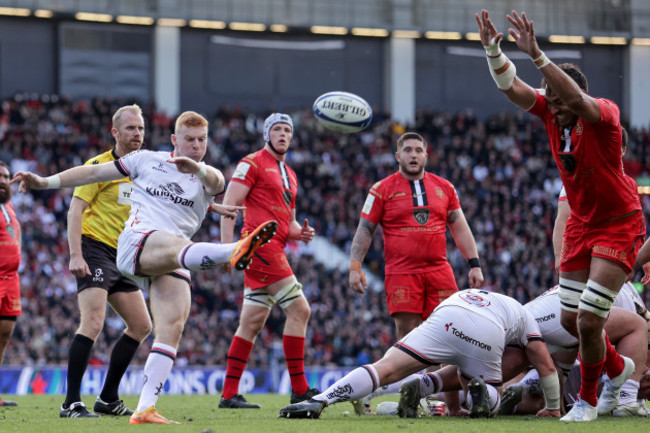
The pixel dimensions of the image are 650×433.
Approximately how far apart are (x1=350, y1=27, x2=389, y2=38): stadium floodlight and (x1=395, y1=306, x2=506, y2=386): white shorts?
92.6 ft

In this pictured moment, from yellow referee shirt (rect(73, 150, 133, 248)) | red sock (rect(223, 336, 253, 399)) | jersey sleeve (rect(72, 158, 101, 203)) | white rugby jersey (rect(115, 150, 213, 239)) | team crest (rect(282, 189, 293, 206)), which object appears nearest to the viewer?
white rugby jersey (rect(115, 150, 213, 239))

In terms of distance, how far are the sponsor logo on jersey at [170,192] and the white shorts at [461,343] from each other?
1899mm

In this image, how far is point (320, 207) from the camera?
27625 mm

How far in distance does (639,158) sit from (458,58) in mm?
7632

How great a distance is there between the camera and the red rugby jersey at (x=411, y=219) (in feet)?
30.3

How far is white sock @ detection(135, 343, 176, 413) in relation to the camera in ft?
21.7

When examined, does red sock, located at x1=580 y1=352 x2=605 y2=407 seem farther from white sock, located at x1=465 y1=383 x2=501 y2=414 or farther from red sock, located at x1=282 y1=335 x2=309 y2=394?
red sock, located at x1=282 y1=335 x2=309 y2=394

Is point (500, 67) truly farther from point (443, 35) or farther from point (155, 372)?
point (443, 35)

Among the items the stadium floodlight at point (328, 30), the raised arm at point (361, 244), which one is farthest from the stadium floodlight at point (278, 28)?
the raised arm at point (361, 244)

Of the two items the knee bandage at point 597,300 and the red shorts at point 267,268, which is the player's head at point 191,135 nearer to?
the red shorts at point 267,268

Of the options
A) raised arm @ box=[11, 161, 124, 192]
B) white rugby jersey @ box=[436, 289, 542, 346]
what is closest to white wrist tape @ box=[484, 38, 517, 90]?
white rugby jersey @ box=[436, 289, 542, 346]

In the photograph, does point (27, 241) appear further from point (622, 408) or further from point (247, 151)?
point (622, 408)

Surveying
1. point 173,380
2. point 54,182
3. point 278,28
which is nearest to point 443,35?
point 278,28

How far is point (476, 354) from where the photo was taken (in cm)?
714
